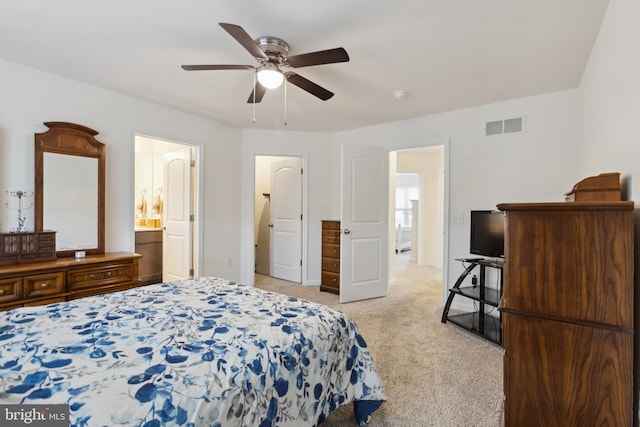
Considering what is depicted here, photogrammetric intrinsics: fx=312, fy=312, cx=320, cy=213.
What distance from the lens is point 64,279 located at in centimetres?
258

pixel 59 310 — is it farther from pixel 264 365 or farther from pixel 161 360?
pixel 264 365

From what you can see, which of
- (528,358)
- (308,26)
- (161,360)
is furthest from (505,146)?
(161,360)

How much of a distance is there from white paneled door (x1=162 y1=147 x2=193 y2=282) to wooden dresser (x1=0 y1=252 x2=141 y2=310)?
47.3 inches

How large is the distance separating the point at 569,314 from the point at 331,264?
3.50 meters

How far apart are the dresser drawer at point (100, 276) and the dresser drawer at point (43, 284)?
68mm

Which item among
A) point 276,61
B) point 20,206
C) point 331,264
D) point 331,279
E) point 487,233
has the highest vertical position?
point 276,61

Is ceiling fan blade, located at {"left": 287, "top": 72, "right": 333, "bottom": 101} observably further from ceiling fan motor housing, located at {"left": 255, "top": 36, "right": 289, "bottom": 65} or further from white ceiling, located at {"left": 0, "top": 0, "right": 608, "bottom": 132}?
white ceiling, located at {"left": 0, "top": 0, "right": 608, "bottom": 132}

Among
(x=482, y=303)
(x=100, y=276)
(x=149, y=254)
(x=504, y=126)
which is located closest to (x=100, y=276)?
(x=100, y=276)

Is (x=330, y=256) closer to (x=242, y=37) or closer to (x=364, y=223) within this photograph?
(x=364, y=223)

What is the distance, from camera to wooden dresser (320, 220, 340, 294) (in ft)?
14.9

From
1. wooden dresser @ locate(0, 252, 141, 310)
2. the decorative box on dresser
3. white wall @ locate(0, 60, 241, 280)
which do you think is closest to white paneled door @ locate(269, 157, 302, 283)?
white wall @ locate(0, 60, 241, 280)

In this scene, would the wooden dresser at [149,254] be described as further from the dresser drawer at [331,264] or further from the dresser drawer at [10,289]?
the dresser drawer at [331,264]

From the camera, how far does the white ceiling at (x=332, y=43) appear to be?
1903 mm

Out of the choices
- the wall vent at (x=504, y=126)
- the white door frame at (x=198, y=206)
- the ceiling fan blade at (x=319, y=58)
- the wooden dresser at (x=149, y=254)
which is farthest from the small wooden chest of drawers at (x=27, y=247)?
the wall vent at (x=504, y=126)
